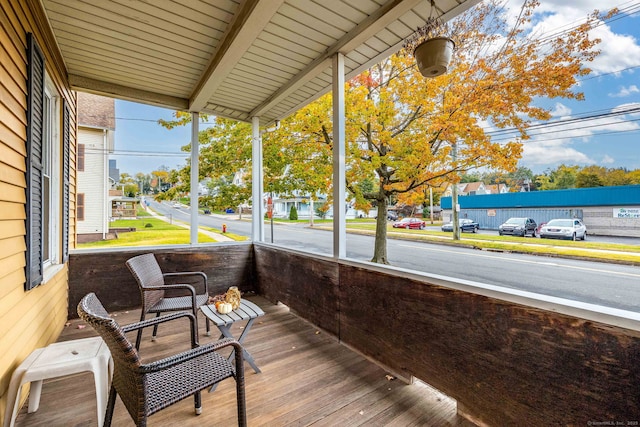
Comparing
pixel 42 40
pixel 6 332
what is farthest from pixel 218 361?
pixel 42 40

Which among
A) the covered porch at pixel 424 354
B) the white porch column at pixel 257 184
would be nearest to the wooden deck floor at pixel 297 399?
the covered porch at pixel 424 354

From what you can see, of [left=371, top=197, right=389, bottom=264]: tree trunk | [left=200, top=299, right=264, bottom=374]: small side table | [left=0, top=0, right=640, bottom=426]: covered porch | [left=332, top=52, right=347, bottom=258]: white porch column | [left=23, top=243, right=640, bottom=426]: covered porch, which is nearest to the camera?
[left=23, top=243, right=640, bottom=426]: covered porch

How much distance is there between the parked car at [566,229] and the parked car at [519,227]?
0.09 meters

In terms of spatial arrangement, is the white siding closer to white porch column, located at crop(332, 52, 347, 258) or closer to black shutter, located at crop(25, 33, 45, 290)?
black shutter, located at crop(25, 33, 45, 290)

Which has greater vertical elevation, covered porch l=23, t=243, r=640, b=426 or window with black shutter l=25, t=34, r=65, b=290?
window with black shutter l=25, t=34, r=65, b=290

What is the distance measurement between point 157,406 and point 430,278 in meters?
1.54

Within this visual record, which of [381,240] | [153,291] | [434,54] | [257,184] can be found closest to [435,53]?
[434,54]

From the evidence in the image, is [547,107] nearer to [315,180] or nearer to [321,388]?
[321,388]

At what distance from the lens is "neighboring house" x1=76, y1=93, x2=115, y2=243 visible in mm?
6977

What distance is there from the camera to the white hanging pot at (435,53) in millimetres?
1718

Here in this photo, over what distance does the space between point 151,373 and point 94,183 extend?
27.5ft

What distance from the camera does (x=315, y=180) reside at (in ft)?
17.2

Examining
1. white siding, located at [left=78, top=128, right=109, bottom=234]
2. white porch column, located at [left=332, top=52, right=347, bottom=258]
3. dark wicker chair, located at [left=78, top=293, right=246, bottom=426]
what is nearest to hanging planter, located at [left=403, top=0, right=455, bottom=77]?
white porch column, located at [left=332, top=52, right=347, bottom=258]

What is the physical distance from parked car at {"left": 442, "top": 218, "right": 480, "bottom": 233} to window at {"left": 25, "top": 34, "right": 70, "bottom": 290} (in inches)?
128
